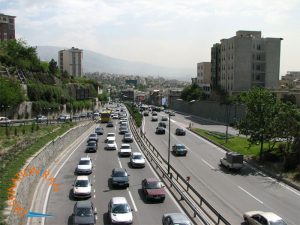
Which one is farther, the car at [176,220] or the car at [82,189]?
the car at [82,189]

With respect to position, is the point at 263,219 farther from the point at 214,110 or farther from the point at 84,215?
the point at 214,110

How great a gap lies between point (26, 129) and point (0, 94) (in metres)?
17.5

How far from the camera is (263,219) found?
20.6m

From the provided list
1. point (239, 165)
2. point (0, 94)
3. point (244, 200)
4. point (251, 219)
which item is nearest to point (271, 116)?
point (239, 165)

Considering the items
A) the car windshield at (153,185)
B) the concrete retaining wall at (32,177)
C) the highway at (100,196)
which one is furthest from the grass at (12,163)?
the car windshield at (153,185)

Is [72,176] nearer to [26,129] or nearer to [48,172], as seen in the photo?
[48,172]

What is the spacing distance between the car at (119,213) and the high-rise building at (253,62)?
8763cm

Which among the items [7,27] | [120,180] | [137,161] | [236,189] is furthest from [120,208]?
[7,27]

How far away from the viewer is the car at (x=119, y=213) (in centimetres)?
2138

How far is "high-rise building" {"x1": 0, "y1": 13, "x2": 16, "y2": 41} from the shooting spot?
149250 mm

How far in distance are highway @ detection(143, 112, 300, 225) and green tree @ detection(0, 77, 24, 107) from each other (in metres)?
35.1

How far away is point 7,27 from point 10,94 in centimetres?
9325

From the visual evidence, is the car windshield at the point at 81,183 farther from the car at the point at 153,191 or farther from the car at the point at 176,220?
the car at the point at 176,220

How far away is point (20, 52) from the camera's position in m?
110
